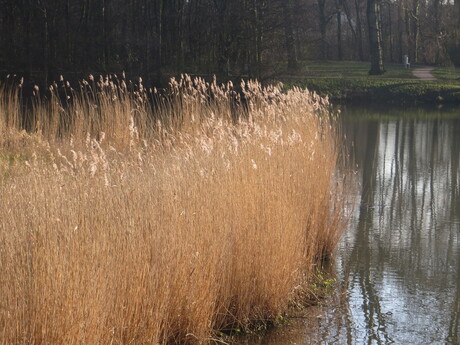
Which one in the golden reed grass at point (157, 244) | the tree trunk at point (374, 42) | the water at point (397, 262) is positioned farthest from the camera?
the tree trunk at point (374, 42)

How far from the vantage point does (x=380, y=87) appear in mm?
29453

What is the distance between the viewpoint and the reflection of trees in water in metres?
7.04

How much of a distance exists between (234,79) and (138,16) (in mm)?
7615

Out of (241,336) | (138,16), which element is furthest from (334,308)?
(138,16)

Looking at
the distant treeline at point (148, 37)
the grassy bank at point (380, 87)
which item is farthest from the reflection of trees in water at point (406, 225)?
the grassy bank at point (380, 87)

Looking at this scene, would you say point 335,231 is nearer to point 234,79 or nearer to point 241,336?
point 241,336

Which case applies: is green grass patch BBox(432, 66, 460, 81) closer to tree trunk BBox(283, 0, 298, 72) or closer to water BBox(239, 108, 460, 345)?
tree trunk BBox(283, 0, 298, 72)

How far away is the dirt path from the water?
17338 mm

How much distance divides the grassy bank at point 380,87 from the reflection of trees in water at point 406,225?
12.0 meters

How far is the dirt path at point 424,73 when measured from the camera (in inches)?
1253

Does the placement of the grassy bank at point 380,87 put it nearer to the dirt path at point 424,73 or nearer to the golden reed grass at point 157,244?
the dirt path at point 424,73

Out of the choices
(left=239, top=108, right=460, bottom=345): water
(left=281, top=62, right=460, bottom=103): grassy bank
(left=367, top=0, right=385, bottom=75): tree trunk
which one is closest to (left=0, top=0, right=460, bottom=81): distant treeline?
(left=281, top=62, right=460, bottom=103): grassy bank

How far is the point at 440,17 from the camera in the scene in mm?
37688

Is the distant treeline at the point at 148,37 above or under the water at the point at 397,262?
above
